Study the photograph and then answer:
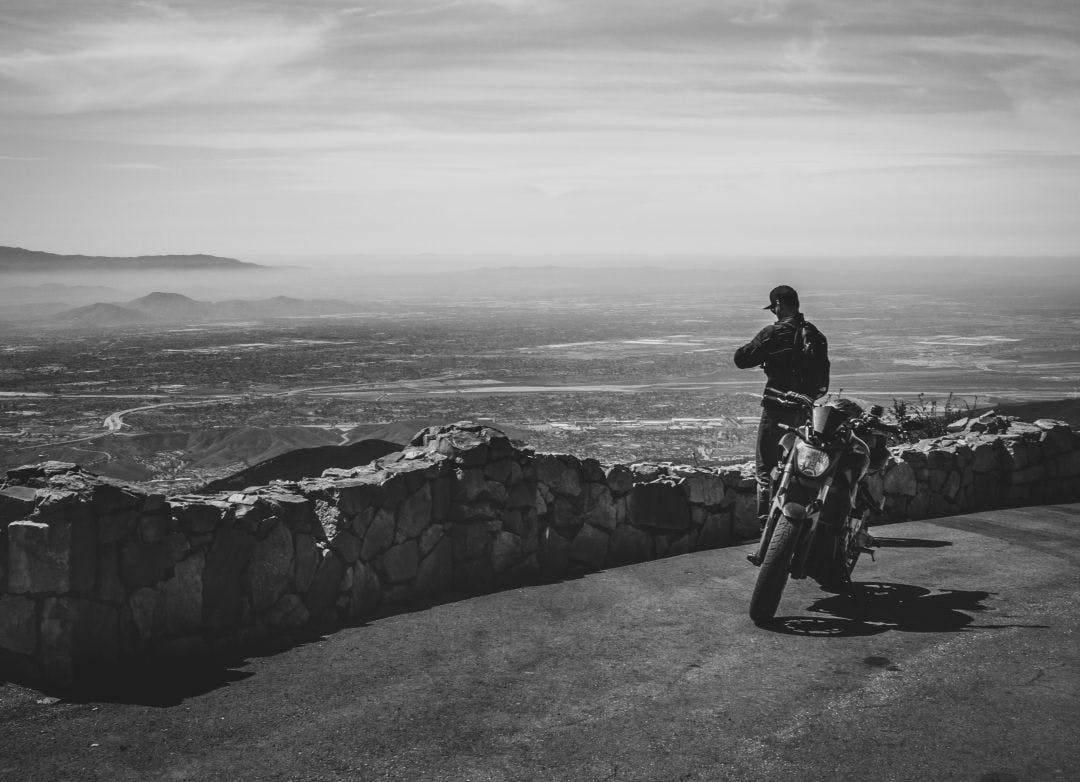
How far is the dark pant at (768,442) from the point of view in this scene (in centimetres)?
786

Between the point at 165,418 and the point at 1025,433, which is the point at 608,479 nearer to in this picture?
the point at 1025,433

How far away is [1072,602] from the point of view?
692 cm

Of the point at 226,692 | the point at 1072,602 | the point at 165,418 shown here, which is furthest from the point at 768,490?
the point at 165,418

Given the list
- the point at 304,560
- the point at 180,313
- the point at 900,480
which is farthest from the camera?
the point at 180,313

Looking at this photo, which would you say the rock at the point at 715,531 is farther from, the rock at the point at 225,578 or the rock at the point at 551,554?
the rock at the point at 225,578

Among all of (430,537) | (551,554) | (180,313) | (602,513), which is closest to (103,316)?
(180,313)

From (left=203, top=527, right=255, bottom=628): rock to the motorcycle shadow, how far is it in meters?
3.48

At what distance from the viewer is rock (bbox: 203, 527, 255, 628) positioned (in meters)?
6.18

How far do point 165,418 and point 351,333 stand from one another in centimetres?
6704

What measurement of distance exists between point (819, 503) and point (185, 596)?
4.08 meters

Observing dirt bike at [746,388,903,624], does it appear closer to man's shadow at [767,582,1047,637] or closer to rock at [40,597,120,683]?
man's shadow at [767,582,1047,637]

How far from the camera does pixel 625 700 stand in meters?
5.28

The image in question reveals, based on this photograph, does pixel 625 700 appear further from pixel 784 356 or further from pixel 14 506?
pixel 14 506

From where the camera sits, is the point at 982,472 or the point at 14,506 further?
the point at 982,472
